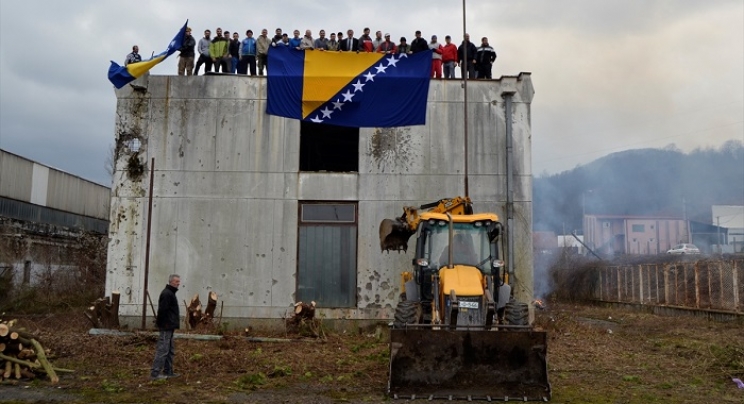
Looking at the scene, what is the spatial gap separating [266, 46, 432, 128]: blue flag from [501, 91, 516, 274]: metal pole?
Result: 2316mm

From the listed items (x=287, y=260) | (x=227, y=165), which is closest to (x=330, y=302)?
(x=287, y=260)

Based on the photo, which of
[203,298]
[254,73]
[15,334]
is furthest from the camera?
[254,73]

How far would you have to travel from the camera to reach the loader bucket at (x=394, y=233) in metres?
14.9

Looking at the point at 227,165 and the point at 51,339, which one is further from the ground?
the point at 227,165

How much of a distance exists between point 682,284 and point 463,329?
2056 cm

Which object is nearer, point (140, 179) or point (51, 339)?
point (51, 339)

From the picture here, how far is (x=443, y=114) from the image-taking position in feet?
62.1

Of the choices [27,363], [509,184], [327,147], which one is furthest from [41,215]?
[509,184]

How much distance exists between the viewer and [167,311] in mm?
12125

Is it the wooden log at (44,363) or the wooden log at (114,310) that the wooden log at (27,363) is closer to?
the wooden log at (44,363)

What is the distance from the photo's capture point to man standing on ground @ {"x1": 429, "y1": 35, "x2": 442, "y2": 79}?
19.5 meters

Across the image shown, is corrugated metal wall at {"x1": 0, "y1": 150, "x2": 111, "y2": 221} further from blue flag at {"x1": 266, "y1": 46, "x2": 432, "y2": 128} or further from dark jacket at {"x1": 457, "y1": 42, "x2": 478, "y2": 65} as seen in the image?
dark jacket at {"x1": 457, "y1": 42, "x2": 478, "y2": 65}

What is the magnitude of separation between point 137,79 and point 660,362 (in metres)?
15.0

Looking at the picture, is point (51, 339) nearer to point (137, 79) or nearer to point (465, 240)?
point (137, 79)
